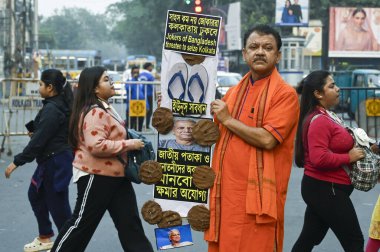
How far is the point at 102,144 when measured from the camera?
17.0ft

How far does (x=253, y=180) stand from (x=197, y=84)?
755 mm

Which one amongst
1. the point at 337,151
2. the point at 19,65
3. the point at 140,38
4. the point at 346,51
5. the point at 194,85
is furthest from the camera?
the point at 140,38

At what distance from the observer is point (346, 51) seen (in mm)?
53688

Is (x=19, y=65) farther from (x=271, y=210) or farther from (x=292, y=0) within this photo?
(x=271, y=210)

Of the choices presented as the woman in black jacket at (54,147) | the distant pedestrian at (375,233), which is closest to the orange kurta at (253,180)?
the distant pedestrian at (375,233)

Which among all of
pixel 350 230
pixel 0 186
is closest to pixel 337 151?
pixel 350 230

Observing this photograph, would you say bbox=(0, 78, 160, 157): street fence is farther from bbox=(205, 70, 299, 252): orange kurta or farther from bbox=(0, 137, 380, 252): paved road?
bbox=(205, 70, 299, 252): orange kurta

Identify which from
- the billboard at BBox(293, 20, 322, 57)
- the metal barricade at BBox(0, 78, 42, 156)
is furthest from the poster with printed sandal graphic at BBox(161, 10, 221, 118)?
the billboard at BBox(293, 20, 322, 57)

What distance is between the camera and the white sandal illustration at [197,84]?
4.51m

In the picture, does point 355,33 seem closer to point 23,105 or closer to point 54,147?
point 23,105

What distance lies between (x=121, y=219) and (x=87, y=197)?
0.30 meters

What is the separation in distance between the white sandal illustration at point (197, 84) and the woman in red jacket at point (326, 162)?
109 centimetres

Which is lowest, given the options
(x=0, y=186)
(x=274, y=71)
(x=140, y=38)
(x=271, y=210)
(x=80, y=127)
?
(x=0, y=186)

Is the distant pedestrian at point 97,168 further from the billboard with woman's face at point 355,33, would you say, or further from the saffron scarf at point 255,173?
the billboard with woman's face at point 355,33
